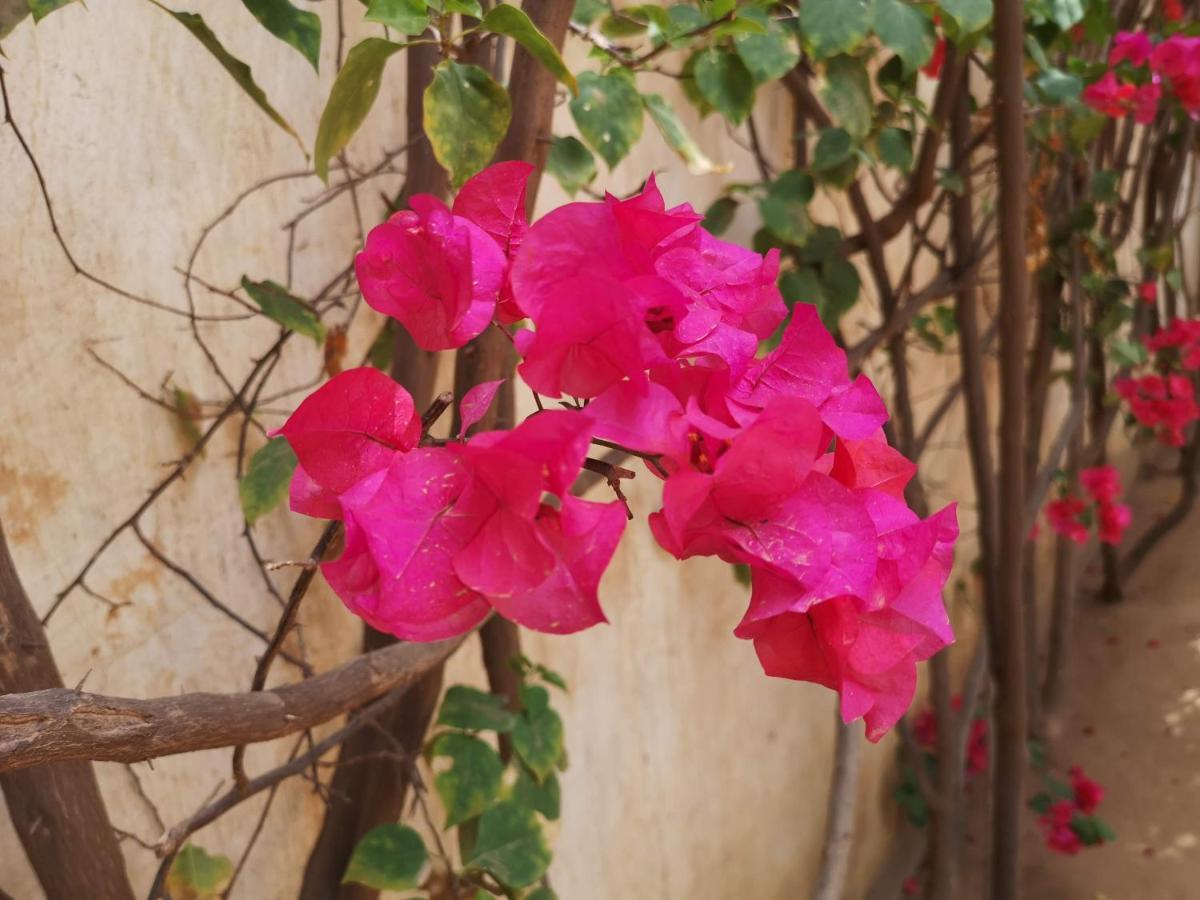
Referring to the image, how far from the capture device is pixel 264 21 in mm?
478

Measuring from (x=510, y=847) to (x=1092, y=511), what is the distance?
1469mm

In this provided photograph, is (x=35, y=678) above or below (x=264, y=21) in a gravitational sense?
below

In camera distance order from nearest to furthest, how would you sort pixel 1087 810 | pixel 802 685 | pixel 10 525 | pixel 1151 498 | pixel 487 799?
pixel 10 525 → pixel 487 799 → pixel 802 685 → pixel 1087 810 → pixel 1151 498

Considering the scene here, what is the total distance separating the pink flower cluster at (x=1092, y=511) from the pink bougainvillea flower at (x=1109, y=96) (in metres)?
0.72

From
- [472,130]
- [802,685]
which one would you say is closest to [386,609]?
[472,130]

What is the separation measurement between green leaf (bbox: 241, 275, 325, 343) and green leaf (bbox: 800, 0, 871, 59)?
0.40 metres

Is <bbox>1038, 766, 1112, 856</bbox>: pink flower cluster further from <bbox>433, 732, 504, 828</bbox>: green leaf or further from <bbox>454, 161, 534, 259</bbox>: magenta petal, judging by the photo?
<bbox>454, 161, 534, 259</bbox>: magenta petal

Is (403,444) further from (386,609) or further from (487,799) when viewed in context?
(487,799)

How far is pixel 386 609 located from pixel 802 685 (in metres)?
1.43

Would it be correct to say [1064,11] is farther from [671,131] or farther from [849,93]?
[671,131]

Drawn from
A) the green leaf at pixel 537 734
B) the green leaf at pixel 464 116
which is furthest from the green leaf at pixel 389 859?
the green leaf at pixel 464 116

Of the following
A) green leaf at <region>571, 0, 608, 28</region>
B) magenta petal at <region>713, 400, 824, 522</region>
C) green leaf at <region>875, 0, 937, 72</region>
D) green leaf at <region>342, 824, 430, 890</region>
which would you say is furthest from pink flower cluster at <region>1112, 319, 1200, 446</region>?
magenta petal at <region>713, 400, 824, 522</region>

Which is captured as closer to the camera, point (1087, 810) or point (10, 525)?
point (10, 525)

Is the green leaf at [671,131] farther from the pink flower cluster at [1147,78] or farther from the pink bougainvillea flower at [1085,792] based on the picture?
the pink bougainvillea flower at [1085,792]
